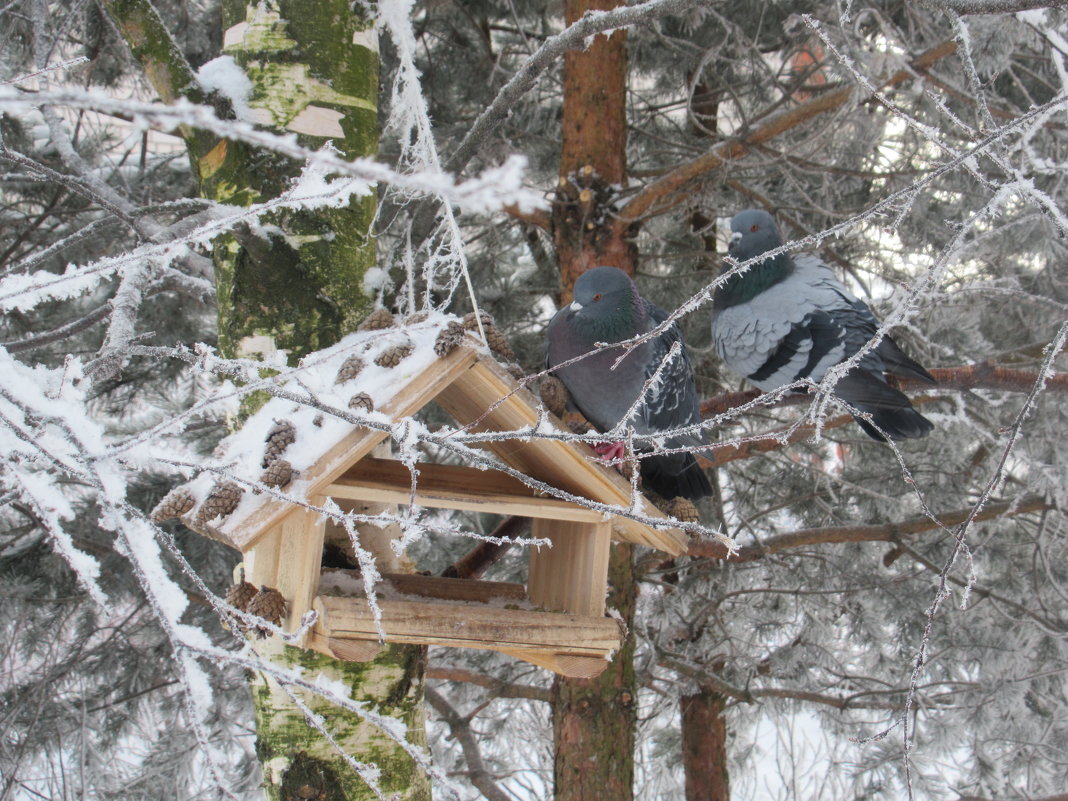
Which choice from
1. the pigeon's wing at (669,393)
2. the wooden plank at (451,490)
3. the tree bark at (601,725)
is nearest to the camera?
the wooden plank at (451,490)

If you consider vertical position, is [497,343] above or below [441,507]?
above

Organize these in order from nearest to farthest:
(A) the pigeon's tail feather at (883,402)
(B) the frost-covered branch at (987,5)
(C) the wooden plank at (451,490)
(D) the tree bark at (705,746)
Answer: (B) the frost-covered branch at (987,5), (C) the wooden plank at (451,490), (A) the pigeon's tail feather at (883,402), (D) the tree bark at (705,746)

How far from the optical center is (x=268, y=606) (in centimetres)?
176

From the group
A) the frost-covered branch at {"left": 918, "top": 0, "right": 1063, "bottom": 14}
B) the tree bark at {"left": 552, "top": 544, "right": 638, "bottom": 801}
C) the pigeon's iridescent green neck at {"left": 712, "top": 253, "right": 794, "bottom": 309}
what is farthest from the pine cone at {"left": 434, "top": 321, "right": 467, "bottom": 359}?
the tree bark at {"left": 552, "top": 544, "right": 638, "bottom": 801}

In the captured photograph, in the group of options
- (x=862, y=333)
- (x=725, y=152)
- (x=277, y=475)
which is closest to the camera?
(x=277, y=475)

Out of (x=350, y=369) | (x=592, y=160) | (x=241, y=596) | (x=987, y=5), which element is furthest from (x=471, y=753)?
(x=987, y=5)

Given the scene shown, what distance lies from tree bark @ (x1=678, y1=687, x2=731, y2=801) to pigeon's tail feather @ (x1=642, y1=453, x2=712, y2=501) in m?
2.63

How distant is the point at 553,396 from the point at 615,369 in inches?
11.0

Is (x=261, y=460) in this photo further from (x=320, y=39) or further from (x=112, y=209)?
(x=320, y=39)

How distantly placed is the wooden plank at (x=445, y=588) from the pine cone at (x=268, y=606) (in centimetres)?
22

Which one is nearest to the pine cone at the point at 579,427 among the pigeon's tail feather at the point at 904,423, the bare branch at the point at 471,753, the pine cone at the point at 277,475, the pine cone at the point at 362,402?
the pine cone at the point at 362,402

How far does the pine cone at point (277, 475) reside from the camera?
159 cm

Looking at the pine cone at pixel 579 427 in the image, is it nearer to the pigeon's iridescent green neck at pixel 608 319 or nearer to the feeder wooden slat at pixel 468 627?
the pigeon's iridescent green neck at pixel 608 319

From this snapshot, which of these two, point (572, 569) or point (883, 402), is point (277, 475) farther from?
point (883, 402)
